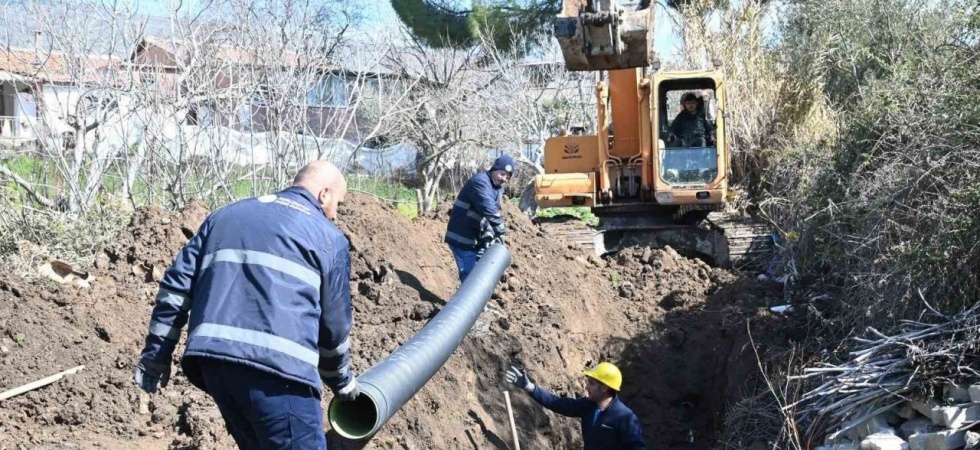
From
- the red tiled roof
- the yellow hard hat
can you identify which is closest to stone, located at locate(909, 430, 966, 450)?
the yellow hard hat

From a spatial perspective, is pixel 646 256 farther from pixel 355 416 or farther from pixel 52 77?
pixel 355 416

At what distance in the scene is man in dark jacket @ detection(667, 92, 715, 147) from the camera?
12266 millimetres

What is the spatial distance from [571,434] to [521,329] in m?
1.14

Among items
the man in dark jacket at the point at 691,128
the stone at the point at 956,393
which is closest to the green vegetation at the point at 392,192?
the man in dark jacket at the point at 691,128

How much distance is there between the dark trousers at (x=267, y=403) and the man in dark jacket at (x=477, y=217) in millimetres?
5030

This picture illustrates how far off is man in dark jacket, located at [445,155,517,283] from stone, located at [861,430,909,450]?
14.5 ft

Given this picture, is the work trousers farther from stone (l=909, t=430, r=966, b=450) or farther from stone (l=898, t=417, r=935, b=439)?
stone (l=909, t=430, r=966, b=450)

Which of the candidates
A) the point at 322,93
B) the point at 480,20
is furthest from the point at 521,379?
the point at 480,20

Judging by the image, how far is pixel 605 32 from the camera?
7.69 m

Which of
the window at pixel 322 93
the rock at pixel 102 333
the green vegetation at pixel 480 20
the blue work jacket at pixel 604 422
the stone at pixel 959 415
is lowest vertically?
the blue work jacket at pixel 604 422

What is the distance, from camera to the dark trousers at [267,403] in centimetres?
375

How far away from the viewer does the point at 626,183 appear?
13047 millimetres

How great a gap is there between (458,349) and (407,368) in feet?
6.61

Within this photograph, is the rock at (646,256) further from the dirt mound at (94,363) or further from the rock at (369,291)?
the dirt mound at (94,363)
